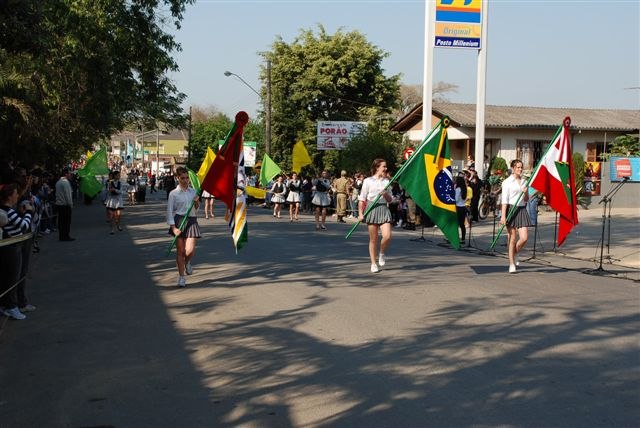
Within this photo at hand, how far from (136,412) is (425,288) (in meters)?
6.13

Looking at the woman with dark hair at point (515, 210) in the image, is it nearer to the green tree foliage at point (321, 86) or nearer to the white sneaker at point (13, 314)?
the white sneaker at point (13, 314)

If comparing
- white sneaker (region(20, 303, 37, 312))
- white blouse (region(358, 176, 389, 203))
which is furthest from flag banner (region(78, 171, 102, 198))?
white sneaker (region(20, 303, 37, 312))

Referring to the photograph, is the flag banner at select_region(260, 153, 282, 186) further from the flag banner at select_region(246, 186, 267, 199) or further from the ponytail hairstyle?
the flag banner at select_region(246, 186, 267, 199)

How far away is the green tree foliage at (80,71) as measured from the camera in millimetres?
18609

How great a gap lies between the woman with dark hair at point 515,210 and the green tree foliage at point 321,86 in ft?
125

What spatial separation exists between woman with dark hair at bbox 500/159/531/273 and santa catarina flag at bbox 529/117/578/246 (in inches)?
17.7

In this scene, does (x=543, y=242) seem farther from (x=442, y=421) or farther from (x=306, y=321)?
(x=442, y=421)

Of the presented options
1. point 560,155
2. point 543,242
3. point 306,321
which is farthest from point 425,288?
point 543,242

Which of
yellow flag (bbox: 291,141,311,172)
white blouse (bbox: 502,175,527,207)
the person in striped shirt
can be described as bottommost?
the person in striped shirt

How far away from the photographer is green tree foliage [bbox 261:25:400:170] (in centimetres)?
5150

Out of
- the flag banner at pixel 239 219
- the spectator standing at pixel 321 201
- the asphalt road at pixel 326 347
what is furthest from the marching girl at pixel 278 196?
the flag banner at pixel 239 219

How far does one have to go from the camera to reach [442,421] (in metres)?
5.23

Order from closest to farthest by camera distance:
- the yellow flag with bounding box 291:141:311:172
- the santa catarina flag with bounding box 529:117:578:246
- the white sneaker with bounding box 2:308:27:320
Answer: the white sneaker with bounding box 2:308:27:320 < the santa catarina flag with bounding box 529:117:578:246 < the yellow flag with bounding box 291:141:311:172

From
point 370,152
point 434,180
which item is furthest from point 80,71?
point 370,152
